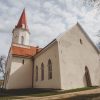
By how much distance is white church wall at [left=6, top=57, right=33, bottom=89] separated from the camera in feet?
82.3

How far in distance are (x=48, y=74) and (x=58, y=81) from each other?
3180mm

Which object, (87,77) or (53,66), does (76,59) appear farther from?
(53,66)

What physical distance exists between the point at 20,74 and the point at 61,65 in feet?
36.2

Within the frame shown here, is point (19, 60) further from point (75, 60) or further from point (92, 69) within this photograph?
point (92, 69)

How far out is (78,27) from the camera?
2212 centimetres

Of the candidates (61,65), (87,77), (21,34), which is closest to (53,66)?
(61,65)

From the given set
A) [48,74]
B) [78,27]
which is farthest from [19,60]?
[78,27]

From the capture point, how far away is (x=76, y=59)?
19.7 m

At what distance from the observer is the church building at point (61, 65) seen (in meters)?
18.2

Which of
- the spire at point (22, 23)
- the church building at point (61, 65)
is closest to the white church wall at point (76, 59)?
the church building at point (61, 65)

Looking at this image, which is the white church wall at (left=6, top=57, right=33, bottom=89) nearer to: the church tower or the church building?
the church building

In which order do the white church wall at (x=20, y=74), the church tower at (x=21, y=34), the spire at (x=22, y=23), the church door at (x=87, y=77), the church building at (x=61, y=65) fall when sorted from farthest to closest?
1. the spire at (x=22, y=23)
2. the church tower at (x=21, y=34)
3. the white church wall at (x=20, y=74)
4. the church door at (x=87, y=77)
5. the church building at (x=61, y=65)

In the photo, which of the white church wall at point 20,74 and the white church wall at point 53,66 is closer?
the white church wall at point 53,66

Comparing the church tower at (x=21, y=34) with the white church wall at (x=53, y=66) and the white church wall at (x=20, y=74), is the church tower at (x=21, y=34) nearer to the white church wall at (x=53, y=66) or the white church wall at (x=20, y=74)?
the white church wall at (x=20, y=74)
